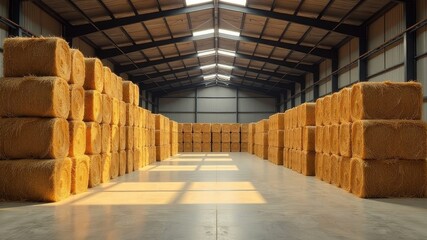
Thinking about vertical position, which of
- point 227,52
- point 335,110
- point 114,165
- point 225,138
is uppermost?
point 227,52

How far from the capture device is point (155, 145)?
2030 centimetres

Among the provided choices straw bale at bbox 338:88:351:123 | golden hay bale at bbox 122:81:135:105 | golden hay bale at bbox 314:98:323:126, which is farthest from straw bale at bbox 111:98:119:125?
straw bale at bbox 338:88:351:123

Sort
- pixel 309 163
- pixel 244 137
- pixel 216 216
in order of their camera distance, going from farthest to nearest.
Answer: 1. pixel 244 137
2. pixel 309 163
3. pixel 216 216

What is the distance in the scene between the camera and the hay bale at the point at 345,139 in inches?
337

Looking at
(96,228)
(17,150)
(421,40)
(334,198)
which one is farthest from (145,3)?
(96,228)

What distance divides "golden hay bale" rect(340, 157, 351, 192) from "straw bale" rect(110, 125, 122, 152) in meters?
5.98

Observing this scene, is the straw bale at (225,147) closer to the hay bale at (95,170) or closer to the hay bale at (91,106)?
the hay bale at (95,170)

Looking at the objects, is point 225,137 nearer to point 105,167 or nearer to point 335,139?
point 105,167

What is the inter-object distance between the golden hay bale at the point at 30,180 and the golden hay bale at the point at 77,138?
911mm

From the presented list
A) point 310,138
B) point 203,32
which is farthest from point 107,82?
point 203,32

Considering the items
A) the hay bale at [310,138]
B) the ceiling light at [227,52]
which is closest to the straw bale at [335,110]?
the hay bale at [310,138]

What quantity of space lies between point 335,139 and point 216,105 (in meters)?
31.3

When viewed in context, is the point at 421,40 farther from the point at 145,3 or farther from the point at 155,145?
the point at 155,145

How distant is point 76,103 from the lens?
8344mm
